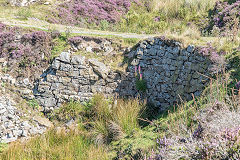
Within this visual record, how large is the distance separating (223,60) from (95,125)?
4574 millimetres

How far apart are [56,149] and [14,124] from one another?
2.75 m

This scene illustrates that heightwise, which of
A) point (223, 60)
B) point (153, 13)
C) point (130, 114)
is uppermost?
point (153, 13)

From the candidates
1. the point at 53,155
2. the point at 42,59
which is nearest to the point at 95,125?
the point at 53,155

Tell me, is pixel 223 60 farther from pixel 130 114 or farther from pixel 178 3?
pixel 178 3

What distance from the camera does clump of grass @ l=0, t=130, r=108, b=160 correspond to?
568cm

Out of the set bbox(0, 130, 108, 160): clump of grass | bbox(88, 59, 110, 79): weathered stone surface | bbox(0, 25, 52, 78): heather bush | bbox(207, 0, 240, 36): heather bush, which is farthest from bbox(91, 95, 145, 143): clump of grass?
bbox(207, 0, 240, 36): heather bush

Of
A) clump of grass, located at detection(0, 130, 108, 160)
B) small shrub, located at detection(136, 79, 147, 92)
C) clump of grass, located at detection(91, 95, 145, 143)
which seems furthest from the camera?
small shrub, located at detection(136, 79, 147, 92)

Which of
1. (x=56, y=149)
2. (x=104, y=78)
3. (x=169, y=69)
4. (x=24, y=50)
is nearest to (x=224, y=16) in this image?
(x=169, y=69)

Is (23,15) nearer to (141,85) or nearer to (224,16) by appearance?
(141,85)

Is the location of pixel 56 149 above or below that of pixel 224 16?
below

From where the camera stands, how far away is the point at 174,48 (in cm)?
821

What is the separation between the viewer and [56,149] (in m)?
6.04

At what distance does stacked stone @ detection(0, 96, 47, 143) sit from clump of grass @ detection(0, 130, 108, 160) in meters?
1.19

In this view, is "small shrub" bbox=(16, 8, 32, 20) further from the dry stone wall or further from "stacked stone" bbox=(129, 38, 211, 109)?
"stacked stone" bbox=(129, 38, 211, 109)
